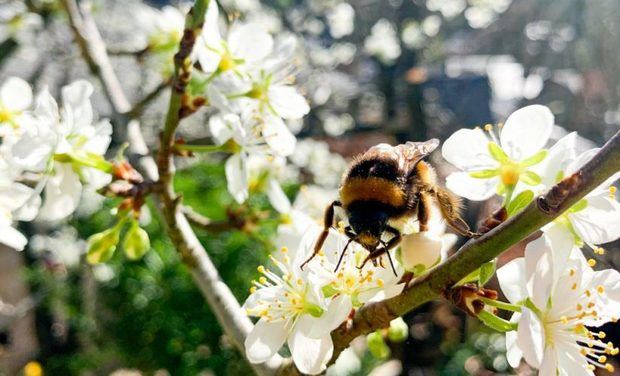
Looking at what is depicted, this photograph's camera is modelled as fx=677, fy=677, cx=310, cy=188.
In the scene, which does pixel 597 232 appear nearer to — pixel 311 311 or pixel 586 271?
pixel 586 271

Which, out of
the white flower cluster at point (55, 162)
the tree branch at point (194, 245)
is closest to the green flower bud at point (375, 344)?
the tree branch at point (194, 245)

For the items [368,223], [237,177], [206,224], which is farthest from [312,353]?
[206,224]

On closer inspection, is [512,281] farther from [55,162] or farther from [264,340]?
[55,162]

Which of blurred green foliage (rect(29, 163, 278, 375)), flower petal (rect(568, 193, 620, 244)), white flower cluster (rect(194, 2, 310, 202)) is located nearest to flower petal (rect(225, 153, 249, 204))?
white flower cluster (rect(194, 2, 310, 202))

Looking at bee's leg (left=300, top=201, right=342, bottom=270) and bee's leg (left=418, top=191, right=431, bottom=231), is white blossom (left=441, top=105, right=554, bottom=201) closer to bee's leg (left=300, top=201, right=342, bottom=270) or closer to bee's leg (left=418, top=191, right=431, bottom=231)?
bee's leg (left=418, top=191, right=431, bottom=231)

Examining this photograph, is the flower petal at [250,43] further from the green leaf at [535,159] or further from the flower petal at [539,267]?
the flower petal at [539,267]

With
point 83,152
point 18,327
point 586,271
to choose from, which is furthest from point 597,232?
point 18,327
